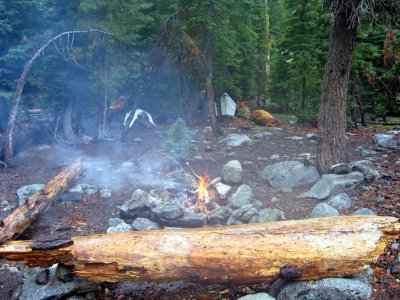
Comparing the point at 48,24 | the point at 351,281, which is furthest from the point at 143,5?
the point at 351,281

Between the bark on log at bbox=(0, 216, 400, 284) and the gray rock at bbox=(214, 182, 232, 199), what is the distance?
4103 mm

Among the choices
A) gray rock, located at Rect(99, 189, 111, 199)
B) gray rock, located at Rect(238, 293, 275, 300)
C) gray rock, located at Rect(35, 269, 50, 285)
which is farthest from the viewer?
gray rock, located at Rect(99, 189, 111, 199)

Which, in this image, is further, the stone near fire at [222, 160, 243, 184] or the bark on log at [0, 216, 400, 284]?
the stone near fire at [222, 160, 243, 184]

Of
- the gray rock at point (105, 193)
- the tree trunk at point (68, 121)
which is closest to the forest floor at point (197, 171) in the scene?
the gray rock at point (105, 193)

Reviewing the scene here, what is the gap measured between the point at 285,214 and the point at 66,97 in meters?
11.6

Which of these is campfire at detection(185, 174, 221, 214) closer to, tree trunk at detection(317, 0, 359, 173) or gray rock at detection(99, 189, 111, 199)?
gray rock at detection(99, 189, 111, 199)

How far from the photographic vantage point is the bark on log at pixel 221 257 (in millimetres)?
4641

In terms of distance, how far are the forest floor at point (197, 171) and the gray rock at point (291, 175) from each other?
28 centimetres

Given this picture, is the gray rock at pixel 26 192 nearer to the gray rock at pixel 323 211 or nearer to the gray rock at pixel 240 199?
the gray rock at pixel 240 199

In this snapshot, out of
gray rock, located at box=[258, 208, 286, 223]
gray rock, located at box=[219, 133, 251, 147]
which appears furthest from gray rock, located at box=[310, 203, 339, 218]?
gray rock, located at box=[219, 133, 251, 147]

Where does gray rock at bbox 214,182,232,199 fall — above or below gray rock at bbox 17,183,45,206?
below

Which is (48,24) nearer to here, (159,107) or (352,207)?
(159,107)

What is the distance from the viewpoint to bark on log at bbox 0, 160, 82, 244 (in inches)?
264

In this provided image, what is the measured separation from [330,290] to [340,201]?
334cm
